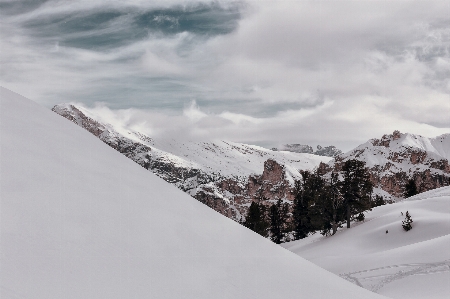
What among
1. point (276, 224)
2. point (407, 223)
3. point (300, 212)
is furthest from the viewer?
point (276, 224)

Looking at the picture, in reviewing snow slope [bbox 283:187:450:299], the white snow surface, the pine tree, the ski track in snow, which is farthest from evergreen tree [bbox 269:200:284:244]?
the white snow surface

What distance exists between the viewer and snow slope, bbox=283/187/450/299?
1806cm

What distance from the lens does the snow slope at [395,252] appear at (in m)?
18.1

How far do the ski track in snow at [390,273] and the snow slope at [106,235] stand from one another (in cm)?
1374

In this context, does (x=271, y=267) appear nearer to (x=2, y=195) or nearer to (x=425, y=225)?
(x=2, y=195)

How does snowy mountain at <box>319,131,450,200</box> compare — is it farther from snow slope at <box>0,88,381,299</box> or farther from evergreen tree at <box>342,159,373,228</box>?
snow slope at <box>0,88,381,299</box>

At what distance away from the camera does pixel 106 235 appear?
4699 mm

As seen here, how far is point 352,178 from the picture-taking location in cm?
3959

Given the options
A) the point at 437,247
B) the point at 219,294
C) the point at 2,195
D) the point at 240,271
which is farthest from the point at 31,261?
the point at 437,247

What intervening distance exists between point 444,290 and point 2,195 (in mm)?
18082

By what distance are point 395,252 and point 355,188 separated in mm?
15378

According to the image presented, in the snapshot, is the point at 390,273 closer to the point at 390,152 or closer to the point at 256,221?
the point at 256,221

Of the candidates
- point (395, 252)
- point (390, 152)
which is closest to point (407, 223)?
point (395, 252)

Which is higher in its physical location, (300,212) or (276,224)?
(300,212)
